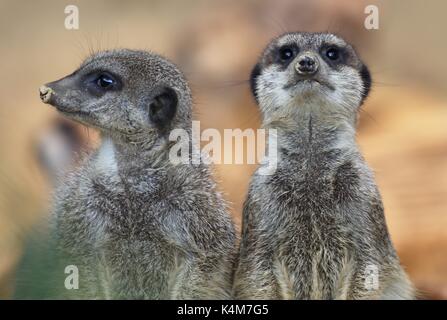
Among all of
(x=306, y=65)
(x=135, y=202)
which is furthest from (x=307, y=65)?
(x=135, y=202)

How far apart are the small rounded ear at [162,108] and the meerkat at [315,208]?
0.45 m

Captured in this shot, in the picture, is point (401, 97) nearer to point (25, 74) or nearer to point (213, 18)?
point (213, 18)

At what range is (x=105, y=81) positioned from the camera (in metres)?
4.02

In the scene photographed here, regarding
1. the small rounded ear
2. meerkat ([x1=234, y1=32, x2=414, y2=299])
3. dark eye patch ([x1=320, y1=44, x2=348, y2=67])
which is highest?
dark eye patch ([x1=320, y1=44, x2=348, y2=67])

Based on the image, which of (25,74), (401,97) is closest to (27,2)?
(25,74)

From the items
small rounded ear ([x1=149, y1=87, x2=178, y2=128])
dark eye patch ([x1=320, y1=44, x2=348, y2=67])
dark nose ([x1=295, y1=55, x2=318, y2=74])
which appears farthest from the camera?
dark eye patch ([x1=320, y1=44, x2=348, y2=67])

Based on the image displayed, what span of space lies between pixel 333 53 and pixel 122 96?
0.98 meters

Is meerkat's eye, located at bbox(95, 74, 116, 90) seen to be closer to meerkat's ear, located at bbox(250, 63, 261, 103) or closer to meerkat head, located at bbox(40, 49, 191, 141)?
meerkat head, located at bbox(40, 49, 191, 141)

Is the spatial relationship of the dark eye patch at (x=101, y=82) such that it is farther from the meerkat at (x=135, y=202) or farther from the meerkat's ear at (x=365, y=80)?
the meerkat's ear at (x=365, y=80)

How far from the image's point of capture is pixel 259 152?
4438 mm

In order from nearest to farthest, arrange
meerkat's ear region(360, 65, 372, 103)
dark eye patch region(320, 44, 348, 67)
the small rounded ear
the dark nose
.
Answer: the dark nose
the small rounded ear
dark eye patch region(320, 44, 348, 67)
meerkat's ear region(360, 65, 372, 103)

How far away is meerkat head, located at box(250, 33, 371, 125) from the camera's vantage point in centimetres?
398

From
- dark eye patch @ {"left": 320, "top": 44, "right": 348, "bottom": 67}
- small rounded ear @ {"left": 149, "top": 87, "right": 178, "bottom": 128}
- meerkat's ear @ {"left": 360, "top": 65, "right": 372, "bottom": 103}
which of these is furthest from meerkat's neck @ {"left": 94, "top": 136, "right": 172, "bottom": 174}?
meerkat's ear @ {"left": 360, "top": 65, "right": 372, "bottom": 103}

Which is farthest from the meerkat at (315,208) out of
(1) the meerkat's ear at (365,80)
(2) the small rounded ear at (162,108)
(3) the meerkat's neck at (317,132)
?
(2) the small rounded ear at (162,108)
